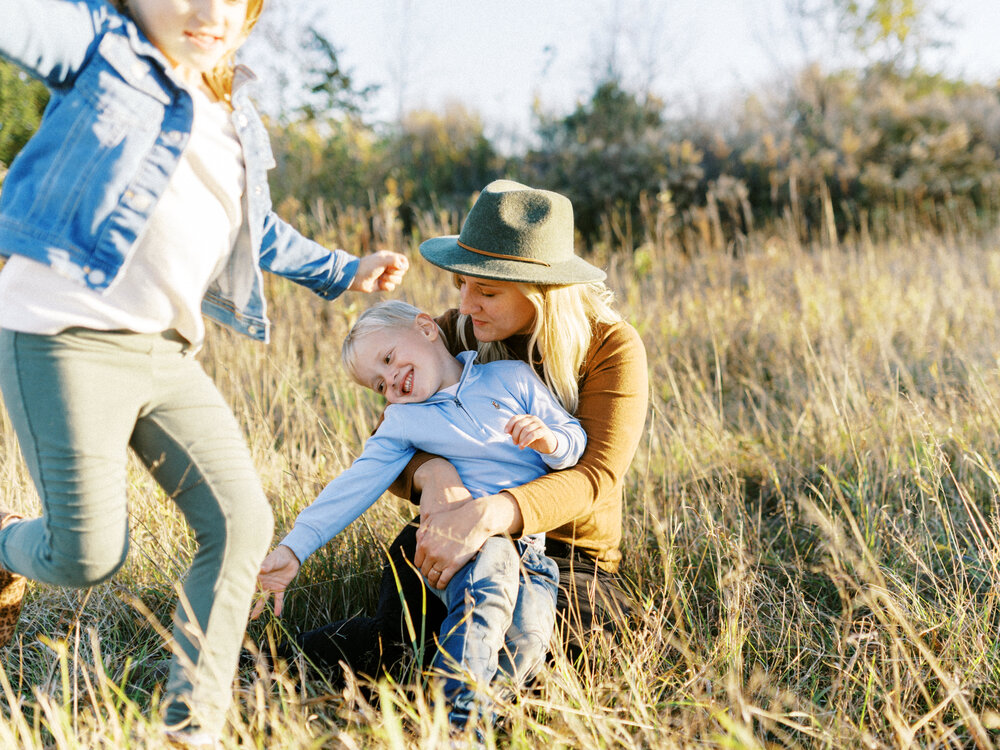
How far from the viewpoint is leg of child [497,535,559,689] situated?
175 centimetres

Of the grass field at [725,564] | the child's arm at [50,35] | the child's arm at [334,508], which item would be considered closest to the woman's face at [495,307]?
the child's arm at [334,508]

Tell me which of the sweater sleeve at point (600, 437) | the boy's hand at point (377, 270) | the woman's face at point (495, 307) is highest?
the boy's hand at point (377, 270)

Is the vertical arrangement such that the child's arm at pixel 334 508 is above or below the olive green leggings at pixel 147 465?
below

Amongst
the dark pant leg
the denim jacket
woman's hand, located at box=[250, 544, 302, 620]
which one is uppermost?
the denim jacket

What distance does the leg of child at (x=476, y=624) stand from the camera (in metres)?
1.64

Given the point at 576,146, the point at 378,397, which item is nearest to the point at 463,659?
the point at 378,397

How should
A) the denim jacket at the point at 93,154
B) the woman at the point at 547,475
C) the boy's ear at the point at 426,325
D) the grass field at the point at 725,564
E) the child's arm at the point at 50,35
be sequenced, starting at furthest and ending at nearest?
the boy's ear at the point at 426,325
the woman at the point at 547,475
the grass field at the point at 725,564
the denim jacket at the point at 93,154
the child's arm at the point at 50,35

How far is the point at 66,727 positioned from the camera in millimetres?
1411

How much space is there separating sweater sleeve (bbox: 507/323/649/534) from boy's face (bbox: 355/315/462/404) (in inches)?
15.4

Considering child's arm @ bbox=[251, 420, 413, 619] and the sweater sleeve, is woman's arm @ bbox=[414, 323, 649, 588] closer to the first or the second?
the sweater sleeve

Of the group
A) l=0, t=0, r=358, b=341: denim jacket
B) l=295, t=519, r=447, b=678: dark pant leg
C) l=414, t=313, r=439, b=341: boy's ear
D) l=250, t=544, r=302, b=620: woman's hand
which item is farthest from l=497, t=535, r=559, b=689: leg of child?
l=0, t=0, r=358, b=341: denim jacket

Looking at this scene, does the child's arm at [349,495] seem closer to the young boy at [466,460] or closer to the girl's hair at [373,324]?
the young boy at [466,460]

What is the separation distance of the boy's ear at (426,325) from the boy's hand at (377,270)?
215 millimetres

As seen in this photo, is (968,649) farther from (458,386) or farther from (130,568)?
(130,568)
